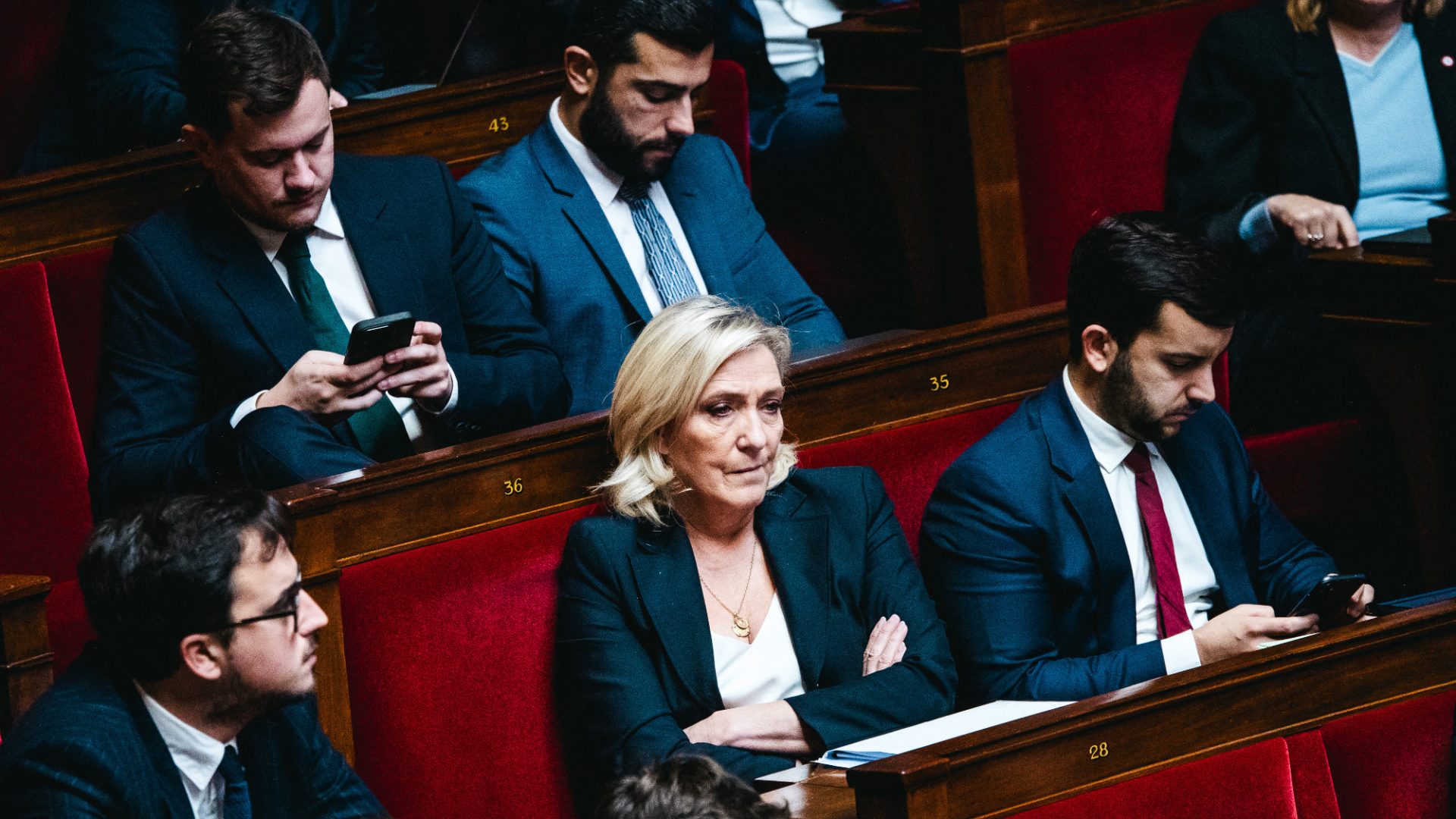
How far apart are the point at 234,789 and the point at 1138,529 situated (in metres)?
0.73

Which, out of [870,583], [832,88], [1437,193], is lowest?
[870,583]

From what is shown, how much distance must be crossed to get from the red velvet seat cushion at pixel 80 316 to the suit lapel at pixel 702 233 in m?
0.53

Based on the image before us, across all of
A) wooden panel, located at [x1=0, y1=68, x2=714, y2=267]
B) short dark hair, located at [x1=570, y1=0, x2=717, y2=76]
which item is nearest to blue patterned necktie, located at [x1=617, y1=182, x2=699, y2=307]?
short dark hair, located at [x1=570, y1=0, x2=717, y2=76]

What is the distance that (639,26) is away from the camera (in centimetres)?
169

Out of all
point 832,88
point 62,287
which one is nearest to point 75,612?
point 62,287

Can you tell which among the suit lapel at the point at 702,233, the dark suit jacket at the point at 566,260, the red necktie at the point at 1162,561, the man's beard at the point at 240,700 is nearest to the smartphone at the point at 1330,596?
the red necktie at the point at 1162,561

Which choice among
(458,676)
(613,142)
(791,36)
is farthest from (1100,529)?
(791,36)

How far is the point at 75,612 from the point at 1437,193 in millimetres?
1420

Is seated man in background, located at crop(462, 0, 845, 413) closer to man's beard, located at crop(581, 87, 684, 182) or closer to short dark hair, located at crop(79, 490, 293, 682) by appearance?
man's beard, located at crop(581, 87, 684, 182)

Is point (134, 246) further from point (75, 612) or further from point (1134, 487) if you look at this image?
point (1134, 487)

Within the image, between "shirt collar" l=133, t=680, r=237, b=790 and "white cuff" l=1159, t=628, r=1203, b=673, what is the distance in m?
0.68

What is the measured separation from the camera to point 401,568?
1.23 meters

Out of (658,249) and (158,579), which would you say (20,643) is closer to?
(158,579)

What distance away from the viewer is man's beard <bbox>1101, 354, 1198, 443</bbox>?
1.42 m
